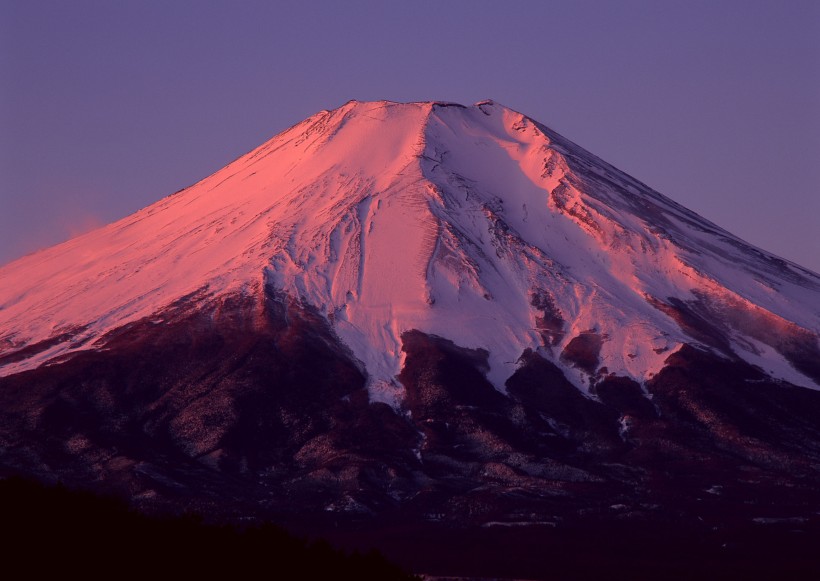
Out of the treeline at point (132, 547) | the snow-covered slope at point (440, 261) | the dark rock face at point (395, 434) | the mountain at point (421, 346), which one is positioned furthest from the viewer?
the snow-covered slope at point (440, 261)

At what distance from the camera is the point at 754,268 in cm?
15875

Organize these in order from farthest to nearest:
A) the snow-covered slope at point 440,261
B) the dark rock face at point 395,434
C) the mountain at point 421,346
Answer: the snow-covered slope at point 440,261, the mountain at point 421,346, the dark rock face at point 395,434

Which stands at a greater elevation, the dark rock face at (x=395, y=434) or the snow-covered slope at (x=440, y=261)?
the snow-covered slope at (x=440, y=261)

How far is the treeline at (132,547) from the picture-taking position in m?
50.2

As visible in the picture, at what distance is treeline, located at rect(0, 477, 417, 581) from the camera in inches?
1977

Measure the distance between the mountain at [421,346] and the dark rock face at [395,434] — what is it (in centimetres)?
27

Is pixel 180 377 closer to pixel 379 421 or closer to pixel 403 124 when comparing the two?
pixel 379 421

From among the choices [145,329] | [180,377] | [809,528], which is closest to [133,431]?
[180,377]

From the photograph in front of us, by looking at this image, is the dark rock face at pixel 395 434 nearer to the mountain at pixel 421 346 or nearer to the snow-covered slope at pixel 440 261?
the mountain at pixel 421 346

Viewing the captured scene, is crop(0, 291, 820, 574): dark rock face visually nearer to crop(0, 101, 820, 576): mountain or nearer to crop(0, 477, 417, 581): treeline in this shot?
crop(0, 101, 820, 576): mountain

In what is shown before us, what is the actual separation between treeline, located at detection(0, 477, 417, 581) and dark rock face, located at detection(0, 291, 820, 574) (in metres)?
36.3

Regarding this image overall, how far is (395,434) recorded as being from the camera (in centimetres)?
11869

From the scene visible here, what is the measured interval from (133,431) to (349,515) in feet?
81.7

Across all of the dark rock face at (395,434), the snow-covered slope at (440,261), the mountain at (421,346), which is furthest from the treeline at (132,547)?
the snow-covered slope at (440,261)
